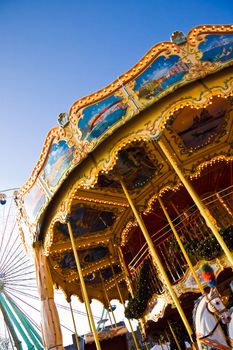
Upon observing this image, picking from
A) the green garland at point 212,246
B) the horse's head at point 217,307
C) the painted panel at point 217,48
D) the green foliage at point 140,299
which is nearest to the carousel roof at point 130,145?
the painted panel at point 217,48

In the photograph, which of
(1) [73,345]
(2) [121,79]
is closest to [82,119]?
(2) [121,79]

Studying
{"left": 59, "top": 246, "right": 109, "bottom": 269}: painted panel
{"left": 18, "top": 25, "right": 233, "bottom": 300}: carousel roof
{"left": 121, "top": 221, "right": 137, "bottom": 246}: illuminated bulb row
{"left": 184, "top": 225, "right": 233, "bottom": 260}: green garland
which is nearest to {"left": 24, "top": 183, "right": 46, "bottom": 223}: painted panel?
{"left": 18, "top": 25, "right": 233, "bottom": 300}: carousel roof

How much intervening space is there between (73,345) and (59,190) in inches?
730

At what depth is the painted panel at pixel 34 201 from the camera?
7118 millimetres

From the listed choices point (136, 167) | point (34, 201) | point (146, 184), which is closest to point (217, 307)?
point (136, 167)

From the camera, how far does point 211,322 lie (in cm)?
406

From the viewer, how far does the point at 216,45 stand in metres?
5.65

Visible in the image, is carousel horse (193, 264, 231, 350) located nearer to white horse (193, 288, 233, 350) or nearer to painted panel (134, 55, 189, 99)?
white horse (193, 288, 233, 350)

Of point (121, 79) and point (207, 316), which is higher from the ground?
point (121, 79)

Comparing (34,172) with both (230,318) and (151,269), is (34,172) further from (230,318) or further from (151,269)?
(230,318)

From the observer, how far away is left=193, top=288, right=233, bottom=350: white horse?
3.95 metres

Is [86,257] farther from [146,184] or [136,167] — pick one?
[136,167]

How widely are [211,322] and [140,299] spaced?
397 cm

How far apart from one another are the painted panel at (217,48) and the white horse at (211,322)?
4.40 metres
